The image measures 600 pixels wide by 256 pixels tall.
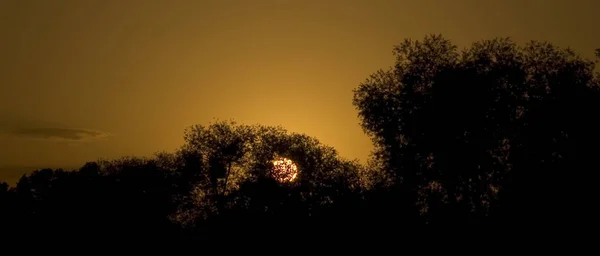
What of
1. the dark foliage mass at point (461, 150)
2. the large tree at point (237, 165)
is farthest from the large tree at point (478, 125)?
the large tree at point (237, 165)

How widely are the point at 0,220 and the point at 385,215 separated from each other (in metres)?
62.2

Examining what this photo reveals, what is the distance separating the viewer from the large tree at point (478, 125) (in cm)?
3962

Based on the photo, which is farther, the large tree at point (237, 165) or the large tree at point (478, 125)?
the large tree at point (237, 165)

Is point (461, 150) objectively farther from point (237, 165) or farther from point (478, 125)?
point (237, 165)

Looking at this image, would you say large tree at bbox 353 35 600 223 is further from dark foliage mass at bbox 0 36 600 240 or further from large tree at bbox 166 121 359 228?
large tree at bbox 166 121 359 228

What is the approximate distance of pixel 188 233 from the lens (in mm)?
66500

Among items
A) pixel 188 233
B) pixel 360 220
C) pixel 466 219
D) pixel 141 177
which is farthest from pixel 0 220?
pixel 466 219

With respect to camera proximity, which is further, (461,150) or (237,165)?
(237,165)

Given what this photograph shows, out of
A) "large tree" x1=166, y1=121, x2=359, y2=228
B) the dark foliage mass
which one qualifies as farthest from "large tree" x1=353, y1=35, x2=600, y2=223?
"large tree" x1=166, y1=121, x2=359, y2=228

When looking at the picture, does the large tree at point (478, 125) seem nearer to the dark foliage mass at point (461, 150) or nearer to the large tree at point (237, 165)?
the dark foliage mass at point (461, 150)

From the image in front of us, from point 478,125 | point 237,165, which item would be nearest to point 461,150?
point 478,125

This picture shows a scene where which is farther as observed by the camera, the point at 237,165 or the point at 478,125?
the point at 237,165

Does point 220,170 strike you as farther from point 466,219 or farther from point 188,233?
point 466,219

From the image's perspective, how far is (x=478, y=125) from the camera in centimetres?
4219
